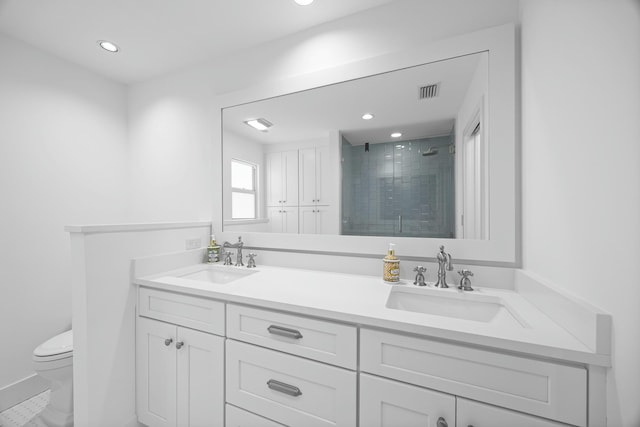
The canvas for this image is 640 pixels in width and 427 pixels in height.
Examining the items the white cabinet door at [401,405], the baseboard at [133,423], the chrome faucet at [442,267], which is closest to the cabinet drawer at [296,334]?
the white cabinet door at [401,405]

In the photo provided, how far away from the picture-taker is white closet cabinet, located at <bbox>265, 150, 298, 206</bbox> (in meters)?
1.65

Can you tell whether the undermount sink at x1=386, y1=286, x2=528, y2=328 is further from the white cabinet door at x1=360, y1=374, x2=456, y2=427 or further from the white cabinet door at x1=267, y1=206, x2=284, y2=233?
the white cabinet door at x1=267, y1=206, x2=284, y2=233

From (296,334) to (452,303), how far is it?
27.9 inches

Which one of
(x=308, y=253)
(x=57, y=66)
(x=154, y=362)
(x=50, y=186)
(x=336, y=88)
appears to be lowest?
(x=154, y=362)

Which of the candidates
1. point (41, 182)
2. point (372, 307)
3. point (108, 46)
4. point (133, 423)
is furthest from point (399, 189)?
point (41, 182)

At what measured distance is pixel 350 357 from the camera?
0.91 metres

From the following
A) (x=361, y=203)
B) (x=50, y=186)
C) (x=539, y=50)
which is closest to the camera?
(x=539, y=50)

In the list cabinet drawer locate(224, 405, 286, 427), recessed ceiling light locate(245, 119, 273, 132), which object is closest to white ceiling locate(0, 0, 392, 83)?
recessed ceiling light locate(245, 119, 273, 132)

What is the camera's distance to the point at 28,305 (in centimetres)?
176

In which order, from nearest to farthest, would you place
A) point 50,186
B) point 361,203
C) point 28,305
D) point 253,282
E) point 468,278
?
1. point 468,278
2. point 253,282
3. point 361,203
4. point 28,305
5. point 50,186

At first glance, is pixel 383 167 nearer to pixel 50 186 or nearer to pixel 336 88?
pixel 336 88

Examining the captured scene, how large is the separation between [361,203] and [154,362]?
142 centimetres

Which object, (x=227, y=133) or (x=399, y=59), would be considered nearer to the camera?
(x=399, y=59)

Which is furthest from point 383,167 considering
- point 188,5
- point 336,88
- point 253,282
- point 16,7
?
point 16,7
